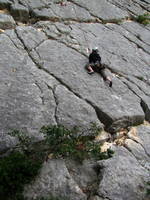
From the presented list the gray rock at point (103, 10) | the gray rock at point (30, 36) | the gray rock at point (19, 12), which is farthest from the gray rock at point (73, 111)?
the gray rock at point (103, 10)

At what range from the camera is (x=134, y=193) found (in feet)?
26.5

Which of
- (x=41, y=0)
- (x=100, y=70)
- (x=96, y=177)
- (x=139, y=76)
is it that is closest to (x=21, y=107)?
(x=96, y=177)

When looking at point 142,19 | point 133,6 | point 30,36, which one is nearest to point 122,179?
point 30,36

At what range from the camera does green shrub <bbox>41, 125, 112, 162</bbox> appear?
842cm

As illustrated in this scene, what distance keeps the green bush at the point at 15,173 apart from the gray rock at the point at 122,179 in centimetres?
156

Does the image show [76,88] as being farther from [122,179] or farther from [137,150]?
[122,179]

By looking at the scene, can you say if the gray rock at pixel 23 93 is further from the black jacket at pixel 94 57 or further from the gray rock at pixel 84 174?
the black jacket at pixel 94 57

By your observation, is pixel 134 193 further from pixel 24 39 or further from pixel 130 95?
pixel 24 39

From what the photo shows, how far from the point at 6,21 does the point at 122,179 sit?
7392 mm

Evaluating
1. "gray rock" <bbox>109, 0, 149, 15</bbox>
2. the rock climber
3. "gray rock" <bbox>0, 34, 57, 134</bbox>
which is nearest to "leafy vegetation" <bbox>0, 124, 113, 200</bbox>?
"gray rock" <bbox>0, 34, 57, 134</bbox>

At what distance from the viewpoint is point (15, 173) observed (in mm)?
7711

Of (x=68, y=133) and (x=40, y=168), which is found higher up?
(x=68, y=133)

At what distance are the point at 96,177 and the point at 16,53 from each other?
196 inches

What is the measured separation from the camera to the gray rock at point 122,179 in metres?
8.03
